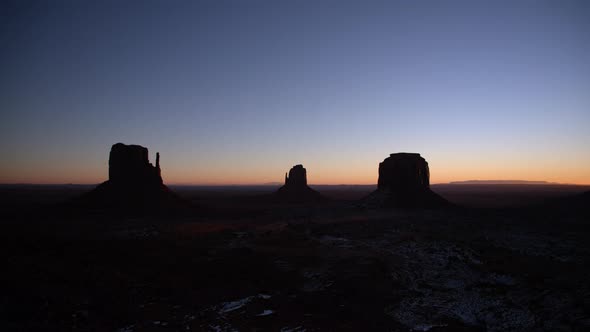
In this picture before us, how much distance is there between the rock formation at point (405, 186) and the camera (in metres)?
46.0

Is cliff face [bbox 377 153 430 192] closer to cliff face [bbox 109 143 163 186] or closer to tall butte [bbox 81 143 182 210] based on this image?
tall butte [bbox 81 143 182 210]

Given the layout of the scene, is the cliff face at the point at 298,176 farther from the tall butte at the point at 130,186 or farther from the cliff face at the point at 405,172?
the tall butte at the point at 130,186

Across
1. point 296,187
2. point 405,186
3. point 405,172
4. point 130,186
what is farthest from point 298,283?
point 296,187

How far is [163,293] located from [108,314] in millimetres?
2394

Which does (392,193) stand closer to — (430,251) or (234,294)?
(430,251)

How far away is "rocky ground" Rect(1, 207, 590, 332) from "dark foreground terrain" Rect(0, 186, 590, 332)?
65 millimetres

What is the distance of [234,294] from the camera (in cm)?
1305

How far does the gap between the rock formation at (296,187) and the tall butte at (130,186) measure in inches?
1284

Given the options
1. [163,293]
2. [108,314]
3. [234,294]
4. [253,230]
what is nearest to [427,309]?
[234,294]

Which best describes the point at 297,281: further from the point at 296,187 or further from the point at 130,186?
the point at 296,187

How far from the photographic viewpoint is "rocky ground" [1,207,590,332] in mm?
10258

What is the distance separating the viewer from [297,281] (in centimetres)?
1467

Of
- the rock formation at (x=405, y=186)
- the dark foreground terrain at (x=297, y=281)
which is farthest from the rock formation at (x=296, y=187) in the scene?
the dark foreground terrain at (x=297, y=281)

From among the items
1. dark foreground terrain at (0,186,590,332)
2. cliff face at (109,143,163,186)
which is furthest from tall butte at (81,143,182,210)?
dark foreground terrain at (0,186,590,332)
